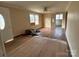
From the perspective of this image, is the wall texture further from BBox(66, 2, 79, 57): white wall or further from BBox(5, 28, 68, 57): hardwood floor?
BBox(66, 2, 79, 57): white wall

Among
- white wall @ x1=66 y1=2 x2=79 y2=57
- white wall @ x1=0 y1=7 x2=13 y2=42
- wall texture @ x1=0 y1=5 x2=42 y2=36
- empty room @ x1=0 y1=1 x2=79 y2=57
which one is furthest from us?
wall texture @ x1=0 y1=5 x2=42 y2=36

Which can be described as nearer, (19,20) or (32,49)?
(32,49)

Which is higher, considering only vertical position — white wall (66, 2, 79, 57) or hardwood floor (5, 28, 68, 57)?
white wall (66, 2, 79, 57)

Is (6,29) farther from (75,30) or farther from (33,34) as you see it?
(75,30)

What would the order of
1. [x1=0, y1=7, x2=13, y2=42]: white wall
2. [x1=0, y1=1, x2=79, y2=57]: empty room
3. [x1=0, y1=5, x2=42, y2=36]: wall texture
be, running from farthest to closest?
[x1=0, y1=5, x2=42, y2=36]: wall texture < [x1=0, y1=7, x2=13, y2=42]: white wall < [x1=0, y1=1, x2=79, y2=57]: empty room

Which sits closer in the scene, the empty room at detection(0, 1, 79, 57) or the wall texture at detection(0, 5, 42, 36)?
the empty room at detection(0, 1, 79, 57)

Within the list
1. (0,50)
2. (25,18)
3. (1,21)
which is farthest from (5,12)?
(25,18)

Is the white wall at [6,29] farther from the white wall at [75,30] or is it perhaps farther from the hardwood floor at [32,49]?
the white wall at [75,30]

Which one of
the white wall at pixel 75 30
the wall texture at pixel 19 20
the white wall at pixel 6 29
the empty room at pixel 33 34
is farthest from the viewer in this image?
the wall texture at pixel 19 20

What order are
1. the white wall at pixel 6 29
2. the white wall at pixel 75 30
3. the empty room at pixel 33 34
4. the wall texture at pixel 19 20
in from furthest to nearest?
1. the wall texture at pixel 19 20
2. the white wall at pixel 6 29
3. the empty room at pixel 33 34
4. the white wall at pixel 75 30

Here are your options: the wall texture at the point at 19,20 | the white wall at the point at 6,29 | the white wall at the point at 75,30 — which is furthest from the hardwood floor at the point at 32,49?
the wall texture at the point at 19,20

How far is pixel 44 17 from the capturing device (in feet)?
46.1

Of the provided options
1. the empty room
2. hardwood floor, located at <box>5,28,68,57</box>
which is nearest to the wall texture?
the empty room

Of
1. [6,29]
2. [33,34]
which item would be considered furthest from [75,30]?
[33,34]
